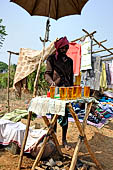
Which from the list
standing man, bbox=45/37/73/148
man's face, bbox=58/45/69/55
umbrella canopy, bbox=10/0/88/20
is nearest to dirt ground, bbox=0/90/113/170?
standing man, bbox=45/37/73/148

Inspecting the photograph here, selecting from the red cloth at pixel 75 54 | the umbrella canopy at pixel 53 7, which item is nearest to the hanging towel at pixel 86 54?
the red cloth at pixel 75 54

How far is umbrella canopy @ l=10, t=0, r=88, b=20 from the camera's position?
2676mm

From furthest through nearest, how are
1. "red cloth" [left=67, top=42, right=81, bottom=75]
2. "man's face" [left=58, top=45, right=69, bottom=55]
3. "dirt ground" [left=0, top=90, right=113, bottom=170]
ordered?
1. "red cloth" [left=67, top=42, right=81, bottom=75]
2. "man's face" [left=58, top=45, right=69, bottom=55]
3. "dirt ground" [left=0, top=90, right=113, bottom=170]

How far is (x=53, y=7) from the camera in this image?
8.96ft

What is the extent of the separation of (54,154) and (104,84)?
3.86 m

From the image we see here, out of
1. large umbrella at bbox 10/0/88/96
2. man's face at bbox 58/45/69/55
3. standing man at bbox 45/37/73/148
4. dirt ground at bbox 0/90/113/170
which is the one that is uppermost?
large umbrella at bbox 10/0/88/96

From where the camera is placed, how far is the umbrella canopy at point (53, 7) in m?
2.68

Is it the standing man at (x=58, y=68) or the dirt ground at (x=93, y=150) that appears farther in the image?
the standing man at (x=58, y=68)

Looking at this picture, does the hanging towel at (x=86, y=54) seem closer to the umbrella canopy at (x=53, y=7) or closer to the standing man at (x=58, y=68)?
the umbrella canopy at (x=53, y=7)

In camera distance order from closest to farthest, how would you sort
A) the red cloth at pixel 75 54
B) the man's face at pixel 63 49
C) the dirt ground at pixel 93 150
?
the dirt ground at pixel 93 150, the man's face at pixel 63 49, the red cloth at pixel 75 54

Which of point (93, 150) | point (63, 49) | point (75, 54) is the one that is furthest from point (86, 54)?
point (93, 150)

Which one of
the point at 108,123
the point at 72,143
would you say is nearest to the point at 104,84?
the point at 108,123

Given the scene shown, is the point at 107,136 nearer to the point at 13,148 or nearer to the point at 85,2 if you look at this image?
the point at 13,148

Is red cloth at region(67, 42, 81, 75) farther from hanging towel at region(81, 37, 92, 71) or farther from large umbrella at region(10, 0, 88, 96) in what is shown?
large umbrella at region(10, 0, 88, 96)
